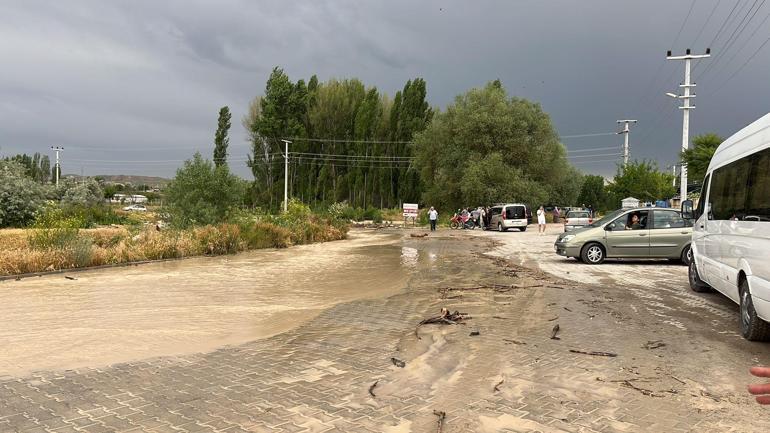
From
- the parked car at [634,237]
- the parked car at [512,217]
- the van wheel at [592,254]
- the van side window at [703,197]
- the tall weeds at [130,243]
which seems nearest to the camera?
the van side window at [703,197]

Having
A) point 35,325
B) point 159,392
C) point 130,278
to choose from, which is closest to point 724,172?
point 159,392

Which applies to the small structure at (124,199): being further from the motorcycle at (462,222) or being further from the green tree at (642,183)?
the green tree at (642,183)

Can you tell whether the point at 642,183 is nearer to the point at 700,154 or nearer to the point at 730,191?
the point at 700,154

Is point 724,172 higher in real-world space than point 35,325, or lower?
higher

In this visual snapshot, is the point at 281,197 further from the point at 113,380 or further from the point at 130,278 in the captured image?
the point at 113,380

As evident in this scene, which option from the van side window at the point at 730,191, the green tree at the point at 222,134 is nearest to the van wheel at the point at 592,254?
the van side window at the point at 730,191

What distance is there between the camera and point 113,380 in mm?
5418

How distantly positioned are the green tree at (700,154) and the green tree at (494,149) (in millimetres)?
18537

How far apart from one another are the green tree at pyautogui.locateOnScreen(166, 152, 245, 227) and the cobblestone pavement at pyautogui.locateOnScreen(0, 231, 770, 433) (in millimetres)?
20160

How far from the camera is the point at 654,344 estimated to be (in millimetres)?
6742

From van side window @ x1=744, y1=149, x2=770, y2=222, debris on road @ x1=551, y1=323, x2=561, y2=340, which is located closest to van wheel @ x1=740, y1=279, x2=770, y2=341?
van side window @ x1=744, y1=149, x2=770, y2=222

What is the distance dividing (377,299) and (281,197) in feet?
198

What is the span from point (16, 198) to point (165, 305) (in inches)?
1131

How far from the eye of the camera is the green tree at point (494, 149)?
Answer: 4850 centimetres
